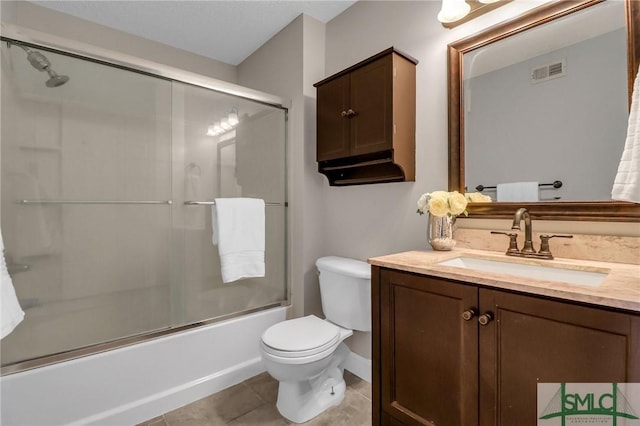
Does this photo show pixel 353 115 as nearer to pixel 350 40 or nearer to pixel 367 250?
pixel 350 40

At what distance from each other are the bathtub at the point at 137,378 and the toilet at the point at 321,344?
1.42 ft

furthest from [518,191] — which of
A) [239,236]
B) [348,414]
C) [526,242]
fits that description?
[239,236]

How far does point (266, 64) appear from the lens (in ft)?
8.18

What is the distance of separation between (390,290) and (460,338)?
0.29 meters

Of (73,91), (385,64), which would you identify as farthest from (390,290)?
(73,91)

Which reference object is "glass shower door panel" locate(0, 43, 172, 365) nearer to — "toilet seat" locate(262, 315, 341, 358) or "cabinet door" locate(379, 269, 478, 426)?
"toilet seat" locate(262, 315, 341, 358)

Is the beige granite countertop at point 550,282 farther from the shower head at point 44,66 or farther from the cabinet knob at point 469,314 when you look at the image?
the shower head at point 44,66

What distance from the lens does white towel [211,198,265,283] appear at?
5.97ft

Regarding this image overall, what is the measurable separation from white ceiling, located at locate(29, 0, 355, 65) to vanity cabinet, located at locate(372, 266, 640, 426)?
6.17 ft

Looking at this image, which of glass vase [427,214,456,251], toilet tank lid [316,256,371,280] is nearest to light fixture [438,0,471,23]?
glass vase [427,214,456,251]

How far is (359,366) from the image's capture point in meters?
1.94

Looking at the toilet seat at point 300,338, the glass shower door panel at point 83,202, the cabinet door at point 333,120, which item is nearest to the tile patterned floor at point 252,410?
the toilet seat at point 300,338

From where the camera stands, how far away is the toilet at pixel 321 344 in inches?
57.1

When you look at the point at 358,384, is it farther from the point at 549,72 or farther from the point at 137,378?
the point at 549,72
